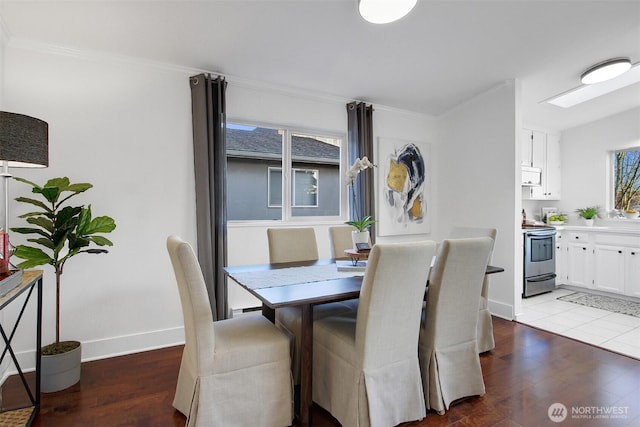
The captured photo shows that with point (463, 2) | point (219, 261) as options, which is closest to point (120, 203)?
point (219, 261)

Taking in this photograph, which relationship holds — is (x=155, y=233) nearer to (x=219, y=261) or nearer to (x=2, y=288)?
(x=219, y=261)

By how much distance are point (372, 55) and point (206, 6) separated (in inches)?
57.2

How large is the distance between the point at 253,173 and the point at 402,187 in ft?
6.56

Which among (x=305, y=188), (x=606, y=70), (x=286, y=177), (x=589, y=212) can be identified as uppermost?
(x=606, y=70)

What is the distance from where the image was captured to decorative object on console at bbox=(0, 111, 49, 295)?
1579mm

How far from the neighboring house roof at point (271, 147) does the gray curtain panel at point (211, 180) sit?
0.33m

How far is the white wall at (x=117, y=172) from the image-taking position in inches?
96.8

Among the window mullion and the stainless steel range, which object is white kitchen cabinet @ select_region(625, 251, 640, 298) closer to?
the stainless steel range

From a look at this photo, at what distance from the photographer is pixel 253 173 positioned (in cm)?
343

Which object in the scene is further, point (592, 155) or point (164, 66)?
point (592, 155)

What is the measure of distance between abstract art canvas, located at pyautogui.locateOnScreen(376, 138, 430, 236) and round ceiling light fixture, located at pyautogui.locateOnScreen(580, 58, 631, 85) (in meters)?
1.81

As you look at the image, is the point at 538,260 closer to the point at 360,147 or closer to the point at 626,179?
the point at 626,179

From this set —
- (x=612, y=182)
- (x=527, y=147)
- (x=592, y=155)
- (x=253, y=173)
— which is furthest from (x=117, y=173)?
(x=612, y=182)

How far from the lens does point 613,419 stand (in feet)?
6.08
